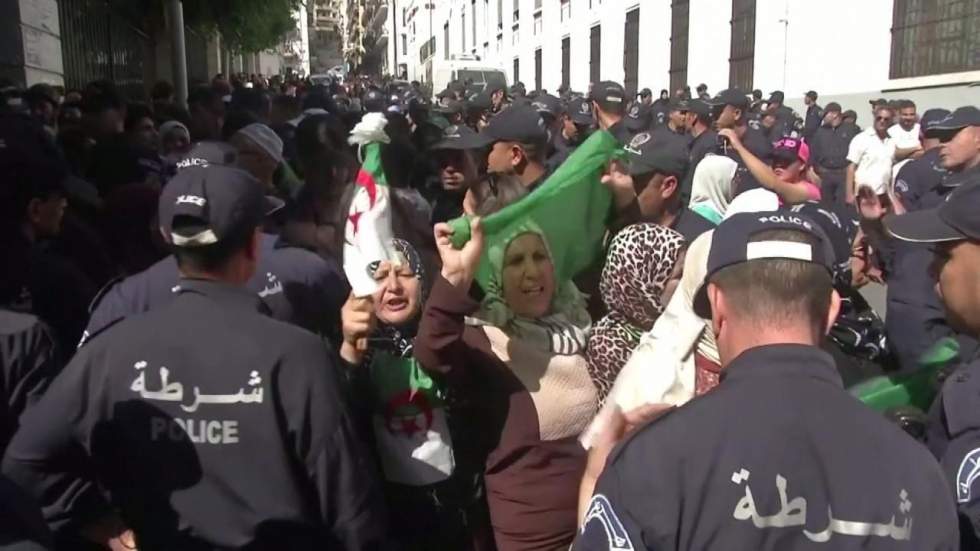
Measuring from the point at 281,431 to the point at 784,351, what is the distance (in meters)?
1.19

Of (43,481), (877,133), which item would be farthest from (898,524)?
(877,133)

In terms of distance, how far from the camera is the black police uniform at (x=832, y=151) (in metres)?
12.2

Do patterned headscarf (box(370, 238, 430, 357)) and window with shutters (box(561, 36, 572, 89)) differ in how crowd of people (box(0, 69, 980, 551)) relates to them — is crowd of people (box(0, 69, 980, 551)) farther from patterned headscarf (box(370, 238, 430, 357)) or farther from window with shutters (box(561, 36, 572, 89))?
window with shutters (box(561, 36, 572, 89))

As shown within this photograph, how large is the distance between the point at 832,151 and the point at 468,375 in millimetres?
11239

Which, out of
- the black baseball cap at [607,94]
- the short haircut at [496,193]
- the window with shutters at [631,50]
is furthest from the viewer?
the window with shutters at [631,50]

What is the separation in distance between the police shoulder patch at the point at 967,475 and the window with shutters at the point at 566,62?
105 ft

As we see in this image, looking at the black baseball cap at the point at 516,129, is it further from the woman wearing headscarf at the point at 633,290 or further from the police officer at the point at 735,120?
the police officer at the point at 735,120

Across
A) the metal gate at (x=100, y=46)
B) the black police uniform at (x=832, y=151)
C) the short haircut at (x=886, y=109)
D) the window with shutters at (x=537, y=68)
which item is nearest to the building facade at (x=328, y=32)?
the window with shutters at (x=537, y=68)

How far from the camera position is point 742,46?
63.4 feet

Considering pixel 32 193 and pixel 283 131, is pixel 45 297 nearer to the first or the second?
pixel 32 193

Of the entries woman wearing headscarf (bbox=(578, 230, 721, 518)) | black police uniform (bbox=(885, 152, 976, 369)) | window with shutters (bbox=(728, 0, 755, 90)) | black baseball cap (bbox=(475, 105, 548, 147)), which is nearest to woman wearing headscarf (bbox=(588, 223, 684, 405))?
woman wearing headscarf (bbox=(578, 230, 721, 518))

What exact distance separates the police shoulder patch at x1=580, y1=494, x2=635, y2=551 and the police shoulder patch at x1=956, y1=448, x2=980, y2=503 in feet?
2.61

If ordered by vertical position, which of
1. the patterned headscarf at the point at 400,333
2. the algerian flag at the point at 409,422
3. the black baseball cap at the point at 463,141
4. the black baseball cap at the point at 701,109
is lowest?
the algerian flag at the point at 409,422

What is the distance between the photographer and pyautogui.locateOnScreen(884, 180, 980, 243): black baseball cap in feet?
7.13
